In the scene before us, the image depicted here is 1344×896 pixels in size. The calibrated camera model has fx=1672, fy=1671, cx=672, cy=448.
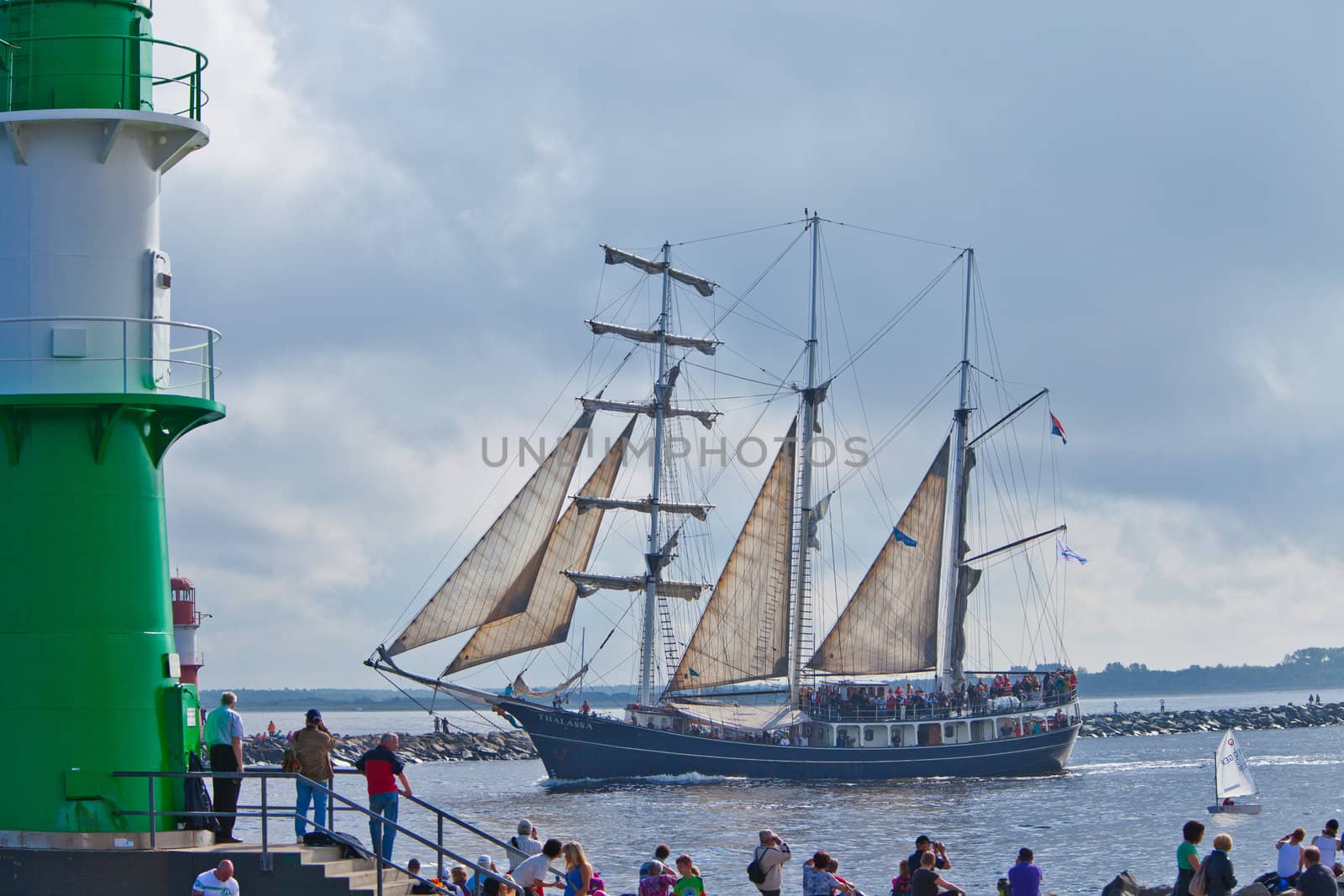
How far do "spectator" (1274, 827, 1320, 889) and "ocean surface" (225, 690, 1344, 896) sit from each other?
13.1 m

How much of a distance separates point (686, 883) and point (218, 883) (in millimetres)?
5929

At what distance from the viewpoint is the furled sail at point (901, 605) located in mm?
63844

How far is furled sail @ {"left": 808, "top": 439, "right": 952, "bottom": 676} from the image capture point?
209 feet

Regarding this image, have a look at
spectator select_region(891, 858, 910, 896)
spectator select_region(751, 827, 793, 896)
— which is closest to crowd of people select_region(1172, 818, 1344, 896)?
spectator select_region(891, 858, 910, 896)

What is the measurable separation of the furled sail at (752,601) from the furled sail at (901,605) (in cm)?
230

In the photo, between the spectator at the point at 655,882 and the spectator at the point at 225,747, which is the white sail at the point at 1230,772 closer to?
the spectator at the point at 655,882

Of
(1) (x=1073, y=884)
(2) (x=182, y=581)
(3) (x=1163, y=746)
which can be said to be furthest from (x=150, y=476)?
(3) (x=1163, y=746)

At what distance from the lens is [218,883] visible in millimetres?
11680

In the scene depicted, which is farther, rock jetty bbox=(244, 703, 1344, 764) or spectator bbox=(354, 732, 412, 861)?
rock jetty bbox=(244, 703, 1344, 764)

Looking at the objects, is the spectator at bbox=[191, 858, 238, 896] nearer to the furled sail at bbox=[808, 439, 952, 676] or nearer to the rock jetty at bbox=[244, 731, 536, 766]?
the furled sail at bbox=[808, 439, 952, 676]

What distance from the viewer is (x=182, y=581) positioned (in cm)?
3509

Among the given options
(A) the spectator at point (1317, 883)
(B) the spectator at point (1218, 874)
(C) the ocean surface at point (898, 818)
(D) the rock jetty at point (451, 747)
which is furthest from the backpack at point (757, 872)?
(D) the rock jetty at point (451, 747)

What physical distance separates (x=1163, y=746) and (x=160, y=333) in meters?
96.4

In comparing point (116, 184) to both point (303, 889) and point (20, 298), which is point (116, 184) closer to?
point (20, 298)
